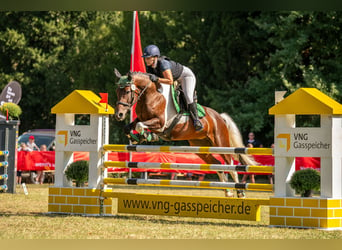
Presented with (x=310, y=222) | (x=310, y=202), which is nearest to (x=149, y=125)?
(x=310, y=202)

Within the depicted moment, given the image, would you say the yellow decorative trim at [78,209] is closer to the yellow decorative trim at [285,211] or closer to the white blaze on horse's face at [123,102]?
the white blaze on horse's face at [123,102]

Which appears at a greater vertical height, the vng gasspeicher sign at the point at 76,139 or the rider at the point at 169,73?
the rider at the point at 169,73

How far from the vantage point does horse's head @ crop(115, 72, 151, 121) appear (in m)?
7.37

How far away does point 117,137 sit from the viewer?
24.9 meters

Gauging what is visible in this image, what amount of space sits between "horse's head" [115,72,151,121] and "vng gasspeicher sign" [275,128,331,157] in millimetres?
1891

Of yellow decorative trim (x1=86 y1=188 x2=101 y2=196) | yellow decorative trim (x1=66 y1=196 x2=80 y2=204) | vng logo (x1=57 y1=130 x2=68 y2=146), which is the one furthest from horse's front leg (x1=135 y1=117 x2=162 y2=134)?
yellow decorative trim (x1=66 y1=196 x2=80 y2=204)

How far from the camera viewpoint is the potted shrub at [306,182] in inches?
261

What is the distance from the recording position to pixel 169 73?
782 centimetres

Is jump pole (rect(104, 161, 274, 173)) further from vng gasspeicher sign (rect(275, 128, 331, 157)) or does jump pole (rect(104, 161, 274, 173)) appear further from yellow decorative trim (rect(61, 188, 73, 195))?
yellow decorative trim (rect(61, 188, 73, 195))

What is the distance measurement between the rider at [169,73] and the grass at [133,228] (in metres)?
1.57

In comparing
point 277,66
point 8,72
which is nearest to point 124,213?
point 277,66

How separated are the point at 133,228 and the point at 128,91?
6.30 feet

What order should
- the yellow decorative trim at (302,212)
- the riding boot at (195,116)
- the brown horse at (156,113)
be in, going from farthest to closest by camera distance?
the riding boot at (195,116), the brown horse at (156,113), the yellow decorative trim at (302,212)

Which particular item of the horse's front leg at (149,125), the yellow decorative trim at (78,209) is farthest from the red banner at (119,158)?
the horse's front leg at (149,125)
